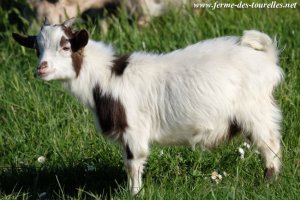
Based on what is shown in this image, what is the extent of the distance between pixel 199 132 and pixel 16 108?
2157 millimetres

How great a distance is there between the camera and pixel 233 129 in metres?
5.24

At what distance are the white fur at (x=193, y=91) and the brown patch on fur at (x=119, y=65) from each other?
0.03 m

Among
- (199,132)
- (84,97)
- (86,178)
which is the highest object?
(84,97)

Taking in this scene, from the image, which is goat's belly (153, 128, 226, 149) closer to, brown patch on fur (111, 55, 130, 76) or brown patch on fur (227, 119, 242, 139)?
brown patch on fur (227, 119, 242, 139)

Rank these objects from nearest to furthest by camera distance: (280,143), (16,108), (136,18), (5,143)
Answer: (280,143), (5,143), (16,108), (136,18)

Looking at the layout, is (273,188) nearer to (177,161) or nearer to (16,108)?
(177,161)

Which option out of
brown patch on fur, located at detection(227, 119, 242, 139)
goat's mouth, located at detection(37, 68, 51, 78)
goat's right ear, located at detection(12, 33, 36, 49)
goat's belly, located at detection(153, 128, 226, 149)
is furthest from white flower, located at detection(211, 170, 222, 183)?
goat's right ear, located at detection(12, 33, 36, 49)

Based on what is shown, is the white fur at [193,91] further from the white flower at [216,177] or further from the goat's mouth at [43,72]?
the white flower at [216,177]

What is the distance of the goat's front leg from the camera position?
5.23m

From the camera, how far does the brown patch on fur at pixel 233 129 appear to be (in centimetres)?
520

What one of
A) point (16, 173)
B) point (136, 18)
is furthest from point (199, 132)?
point (136, 18)

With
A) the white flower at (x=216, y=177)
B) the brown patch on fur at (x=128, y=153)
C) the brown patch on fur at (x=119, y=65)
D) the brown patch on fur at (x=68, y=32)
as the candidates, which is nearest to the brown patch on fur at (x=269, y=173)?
the white flower at (x=216, y=177)

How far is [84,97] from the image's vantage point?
531 centimetres

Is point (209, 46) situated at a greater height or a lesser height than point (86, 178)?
greater
